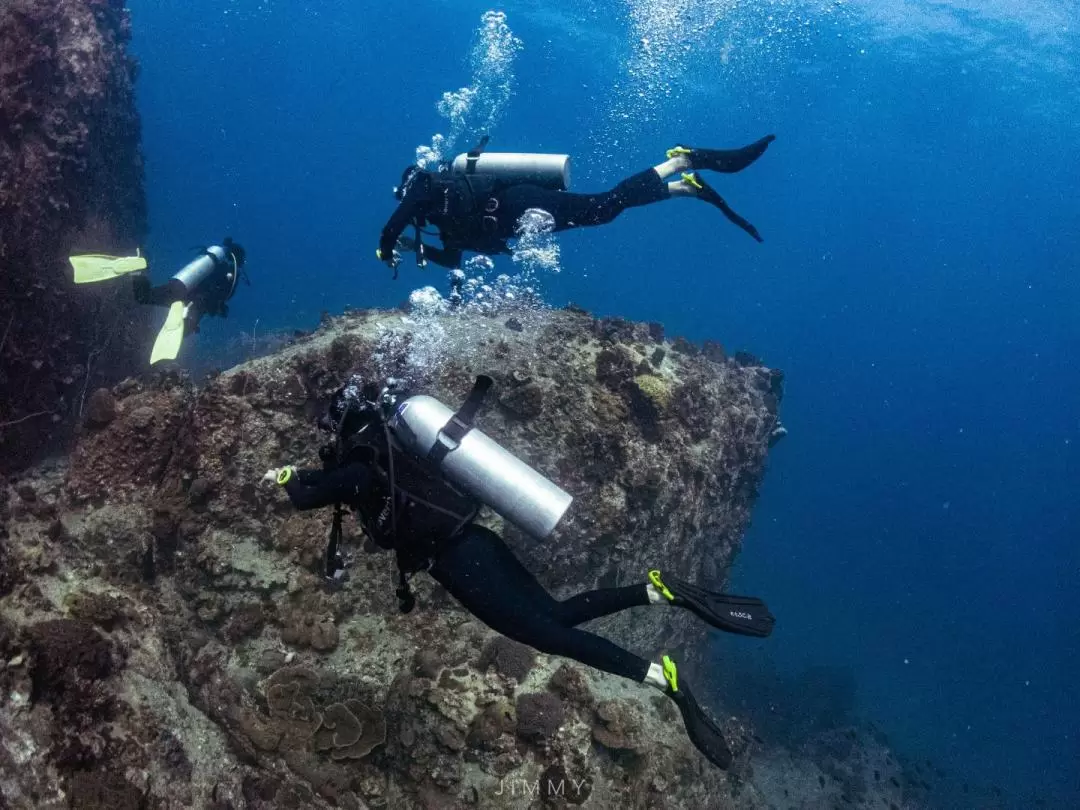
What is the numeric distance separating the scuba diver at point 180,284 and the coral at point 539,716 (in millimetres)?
6175

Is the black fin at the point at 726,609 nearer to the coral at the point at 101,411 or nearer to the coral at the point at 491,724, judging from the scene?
the coral at the point at 491,724

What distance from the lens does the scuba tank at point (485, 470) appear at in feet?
17.0

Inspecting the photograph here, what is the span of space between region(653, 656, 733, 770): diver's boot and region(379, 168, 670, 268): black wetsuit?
18.9 feet

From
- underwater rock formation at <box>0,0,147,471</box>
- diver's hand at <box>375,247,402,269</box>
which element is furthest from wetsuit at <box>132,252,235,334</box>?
diver's hand at <box>375,247,402,269</box>

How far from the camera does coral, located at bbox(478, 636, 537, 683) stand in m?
6.78

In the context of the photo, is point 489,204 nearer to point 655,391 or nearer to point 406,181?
point 406,181

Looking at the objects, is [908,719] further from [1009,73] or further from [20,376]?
[1009,73]

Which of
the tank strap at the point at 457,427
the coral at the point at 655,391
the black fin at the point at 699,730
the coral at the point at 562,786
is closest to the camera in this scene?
the black fin at the point at 699,730

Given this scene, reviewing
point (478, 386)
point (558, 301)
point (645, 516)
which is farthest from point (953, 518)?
point (478, 386)

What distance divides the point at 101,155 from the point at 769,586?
128 feet

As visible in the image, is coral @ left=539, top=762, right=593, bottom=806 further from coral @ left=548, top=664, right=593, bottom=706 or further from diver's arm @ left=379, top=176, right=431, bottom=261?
diver's arm @ left=379, top=176, right=431, bottom=261

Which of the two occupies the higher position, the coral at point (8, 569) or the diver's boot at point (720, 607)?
the diver's boot at point (720, 607)

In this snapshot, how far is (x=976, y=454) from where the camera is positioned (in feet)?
299

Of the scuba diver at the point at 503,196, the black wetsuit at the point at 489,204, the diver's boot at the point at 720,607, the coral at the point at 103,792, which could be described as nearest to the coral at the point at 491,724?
the diver's boot at the point at 720,607
